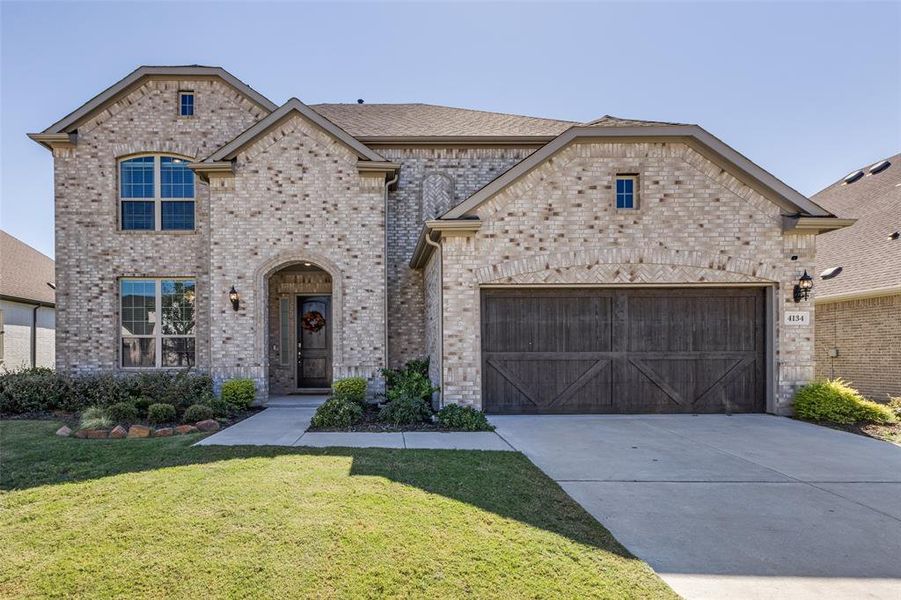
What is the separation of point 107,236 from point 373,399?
7.86 meters

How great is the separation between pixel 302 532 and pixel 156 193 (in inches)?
439

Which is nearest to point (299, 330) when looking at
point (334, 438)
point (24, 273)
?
point (334, 438)

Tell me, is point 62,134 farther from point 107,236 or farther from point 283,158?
point 283,158

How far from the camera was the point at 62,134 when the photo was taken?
11383mm

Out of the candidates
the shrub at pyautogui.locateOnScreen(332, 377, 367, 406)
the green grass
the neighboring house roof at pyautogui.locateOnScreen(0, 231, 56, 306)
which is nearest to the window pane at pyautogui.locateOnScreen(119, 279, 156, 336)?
the shrub at pyautogui.locateOnScreen(332, 377, 367, 406)

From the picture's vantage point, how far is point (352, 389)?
9648mm

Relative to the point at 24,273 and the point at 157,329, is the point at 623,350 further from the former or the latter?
the point at 24,273

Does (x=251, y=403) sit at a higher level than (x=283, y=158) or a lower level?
lower

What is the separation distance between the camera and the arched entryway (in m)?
12.2

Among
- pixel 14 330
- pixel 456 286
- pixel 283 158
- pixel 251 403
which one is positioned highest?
pixel 283 158

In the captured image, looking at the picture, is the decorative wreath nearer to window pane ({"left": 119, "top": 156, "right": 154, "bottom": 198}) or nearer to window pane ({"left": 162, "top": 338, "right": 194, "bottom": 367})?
window pane ({"left": 162, "top": 338, "right": 194, "bottom": 367})

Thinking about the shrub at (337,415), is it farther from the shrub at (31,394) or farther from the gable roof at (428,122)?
the gable roof at (428,122)

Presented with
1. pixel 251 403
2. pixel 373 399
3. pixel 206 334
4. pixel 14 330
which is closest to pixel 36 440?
pixel 251 403

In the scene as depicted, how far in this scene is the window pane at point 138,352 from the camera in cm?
1148
